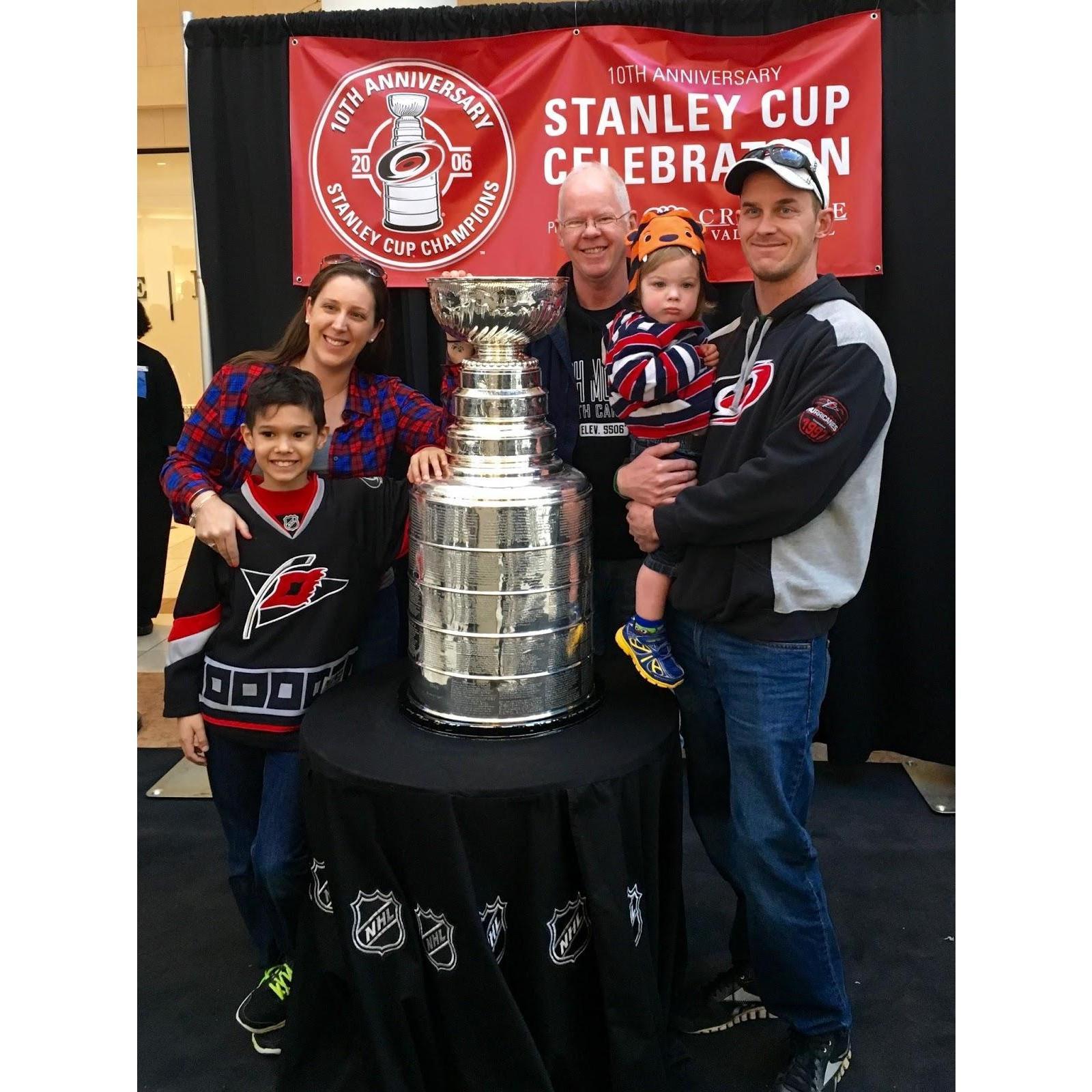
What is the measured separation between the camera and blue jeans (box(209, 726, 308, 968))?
192 centimetres

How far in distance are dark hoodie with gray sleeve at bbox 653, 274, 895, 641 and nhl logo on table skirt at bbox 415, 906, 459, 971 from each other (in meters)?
0.67

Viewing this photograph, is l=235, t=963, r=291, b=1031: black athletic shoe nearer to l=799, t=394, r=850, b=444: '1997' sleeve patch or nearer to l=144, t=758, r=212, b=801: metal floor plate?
l=144, t=758, r=212, b=801: metal floor plate

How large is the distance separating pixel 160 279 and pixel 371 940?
5880 mm

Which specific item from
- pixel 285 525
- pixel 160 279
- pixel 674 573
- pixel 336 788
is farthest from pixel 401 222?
pixel 160 279

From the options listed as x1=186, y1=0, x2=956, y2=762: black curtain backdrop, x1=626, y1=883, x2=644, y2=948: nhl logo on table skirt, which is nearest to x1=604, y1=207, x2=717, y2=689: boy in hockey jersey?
x1=626, y1=883, x2=644, y2=948: nhl logo on table skirt

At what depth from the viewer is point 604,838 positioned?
62.6 inches

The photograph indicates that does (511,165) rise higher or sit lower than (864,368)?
higher

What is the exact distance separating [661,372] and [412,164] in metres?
1.54

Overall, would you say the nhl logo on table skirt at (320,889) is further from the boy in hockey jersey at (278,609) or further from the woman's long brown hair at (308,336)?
the woman's long brown hair at (308,336)

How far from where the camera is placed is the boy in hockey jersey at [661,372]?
1851mm

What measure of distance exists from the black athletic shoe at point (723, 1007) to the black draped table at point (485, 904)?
0.35 metres

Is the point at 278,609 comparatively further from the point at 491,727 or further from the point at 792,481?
the point at 792,481

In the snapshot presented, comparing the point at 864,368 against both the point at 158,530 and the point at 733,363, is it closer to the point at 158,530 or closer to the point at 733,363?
the point at 733,363

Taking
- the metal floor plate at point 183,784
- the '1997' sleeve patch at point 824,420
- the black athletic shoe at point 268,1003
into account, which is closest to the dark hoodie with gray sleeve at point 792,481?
the '1997' sleeve patch at point 824,420
